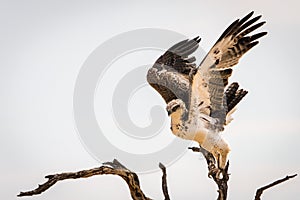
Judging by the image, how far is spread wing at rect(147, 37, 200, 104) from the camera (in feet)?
4.60

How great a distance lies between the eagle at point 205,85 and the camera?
4.51 ft

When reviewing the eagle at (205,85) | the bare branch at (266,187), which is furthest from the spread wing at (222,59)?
the bare branch at (266,187)

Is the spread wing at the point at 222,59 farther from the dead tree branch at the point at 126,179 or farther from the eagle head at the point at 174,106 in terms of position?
the dead tree branch at the point at 126,179

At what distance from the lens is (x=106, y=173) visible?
126 cm

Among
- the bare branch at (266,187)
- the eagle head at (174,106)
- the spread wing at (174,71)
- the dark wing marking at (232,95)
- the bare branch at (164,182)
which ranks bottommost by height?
the bare branch at (266,187)

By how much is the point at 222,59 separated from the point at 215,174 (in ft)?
1.02

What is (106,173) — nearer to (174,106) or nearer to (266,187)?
(174,106)

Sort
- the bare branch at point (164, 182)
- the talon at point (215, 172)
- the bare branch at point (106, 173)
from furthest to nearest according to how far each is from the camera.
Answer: the talon at point (215, 172), the bare branch at point (164, 182), the bare branch at point (106, 173)

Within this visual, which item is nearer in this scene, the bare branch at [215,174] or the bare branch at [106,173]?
the bare branch at [106,173]

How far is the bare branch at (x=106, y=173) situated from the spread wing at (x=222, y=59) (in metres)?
0.26

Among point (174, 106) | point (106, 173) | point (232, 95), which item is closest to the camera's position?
point (106, 173)

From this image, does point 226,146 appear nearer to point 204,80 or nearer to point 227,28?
point 204,80

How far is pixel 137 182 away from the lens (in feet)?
4.25

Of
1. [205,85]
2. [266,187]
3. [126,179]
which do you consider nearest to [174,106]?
[205,85]
